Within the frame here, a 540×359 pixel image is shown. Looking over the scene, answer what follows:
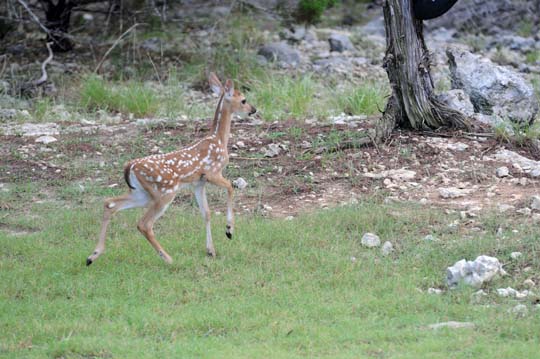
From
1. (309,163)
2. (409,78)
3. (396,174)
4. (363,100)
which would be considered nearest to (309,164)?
(309,163)

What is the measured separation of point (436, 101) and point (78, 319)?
528 cm

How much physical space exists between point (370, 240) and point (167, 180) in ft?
5.75

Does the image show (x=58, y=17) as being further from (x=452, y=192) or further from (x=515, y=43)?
(x=452, y=192)

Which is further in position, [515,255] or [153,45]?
[153,45]

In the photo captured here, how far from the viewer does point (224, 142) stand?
8086 mm

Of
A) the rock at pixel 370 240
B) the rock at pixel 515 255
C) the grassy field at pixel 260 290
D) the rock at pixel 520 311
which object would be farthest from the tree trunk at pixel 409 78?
the rock at pixel 520 311

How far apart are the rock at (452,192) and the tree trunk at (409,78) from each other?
1.45 m

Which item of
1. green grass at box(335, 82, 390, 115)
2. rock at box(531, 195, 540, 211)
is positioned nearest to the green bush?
green grass at box(335, 82, 390, 115)

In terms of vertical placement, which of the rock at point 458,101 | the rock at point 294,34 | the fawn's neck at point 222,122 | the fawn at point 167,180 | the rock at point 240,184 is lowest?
the rock at point 294,34

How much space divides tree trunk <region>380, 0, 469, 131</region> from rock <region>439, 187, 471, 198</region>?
1.45 metres

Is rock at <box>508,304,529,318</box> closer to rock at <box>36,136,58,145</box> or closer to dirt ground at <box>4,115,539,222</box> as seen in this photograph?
dirt ground at <box>4,115,539,222</box>

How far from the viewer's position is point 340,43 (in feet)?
61.5

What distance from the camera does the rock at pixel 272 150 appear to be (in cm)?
1010

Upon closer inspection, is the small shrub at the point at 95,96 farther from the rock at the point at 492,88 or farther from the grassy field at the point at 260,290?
the rock at the point at 492,88
